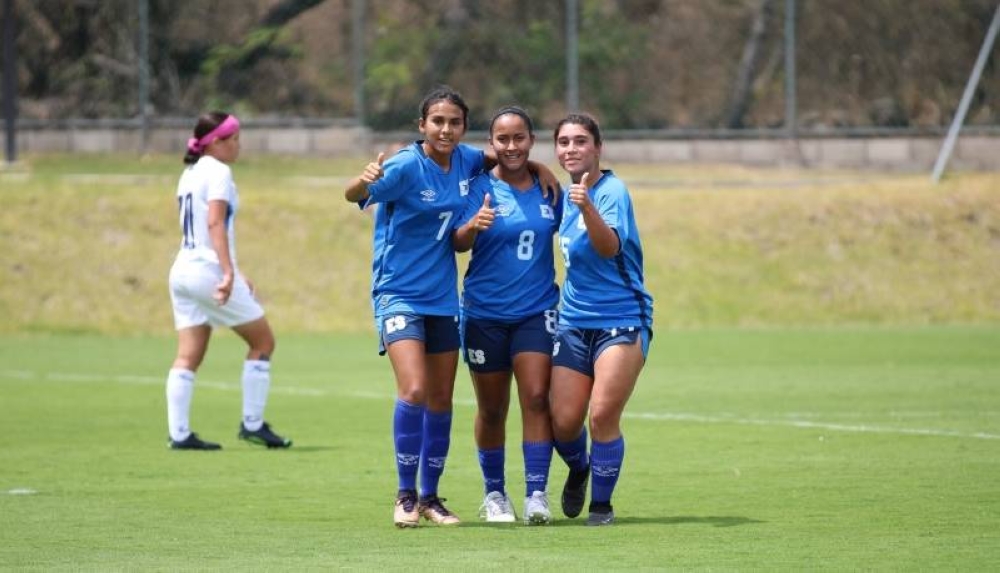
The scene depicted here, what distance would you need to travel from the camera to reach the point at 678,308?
23.6 m

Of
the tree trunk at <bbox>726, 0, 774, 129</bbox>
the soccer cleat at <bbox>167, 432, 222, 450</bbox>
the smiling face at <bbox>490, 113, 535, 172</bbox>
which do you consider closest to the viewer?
the smiling face at <bbox>490, 113, 535, 172</bbox>

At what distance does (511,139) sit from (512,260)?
579mm

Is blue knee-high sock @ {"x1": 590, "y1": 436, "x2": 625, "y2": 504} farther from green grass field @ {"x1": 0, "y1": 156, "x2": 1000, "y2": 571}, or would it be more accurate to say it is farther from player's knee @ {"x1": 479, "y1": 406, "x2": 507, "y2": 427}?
player's knee @ {"x1": 479, "y1": 406, "x2": 507, "y2": 427}

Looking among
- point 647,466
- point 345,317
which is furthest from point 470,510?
point 345,317

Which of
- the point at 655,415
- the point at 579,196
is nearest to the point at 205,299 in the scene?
the point at 655,415

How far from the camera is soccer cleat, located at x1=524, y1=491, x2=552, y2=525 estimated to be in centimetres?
861

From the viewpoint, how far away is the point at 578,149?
8547 millimetres

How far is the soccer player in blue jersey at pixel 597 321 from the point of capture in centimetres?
845

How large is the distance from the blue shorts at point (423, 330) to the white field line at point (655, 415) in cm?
461

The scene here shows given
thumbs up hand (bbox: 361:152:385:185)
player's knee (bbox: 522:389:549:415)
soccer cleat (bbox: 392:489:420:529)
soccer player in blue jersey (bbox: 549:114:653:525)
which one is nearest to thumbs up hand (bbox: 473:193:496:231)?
soccer player in blue jersey (bbox: 549:114:653:525)

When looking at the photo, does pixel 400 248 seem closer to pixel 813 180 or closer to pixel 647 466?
pixel 647 466

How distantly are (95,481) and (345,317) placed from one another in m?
13.2

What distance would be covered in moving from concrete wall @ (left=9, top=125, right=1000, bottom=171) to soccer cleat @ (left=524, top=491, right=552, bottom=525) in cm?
1909

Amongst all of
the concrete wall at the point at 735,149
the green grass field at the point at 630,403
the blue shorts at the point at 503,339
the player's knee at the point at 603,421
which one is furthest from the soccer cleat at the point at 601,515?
the concrete wall at the point at 735,149
